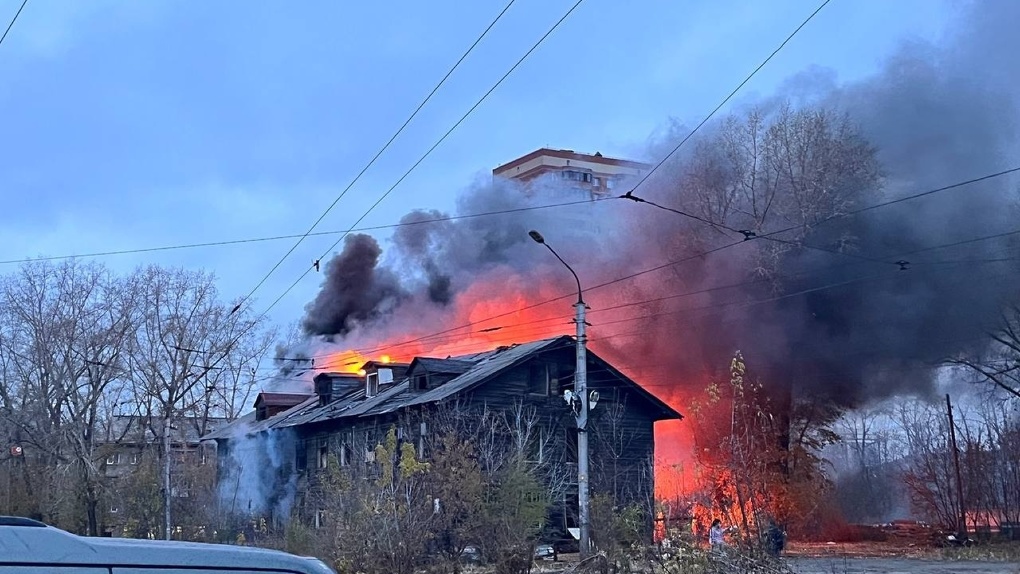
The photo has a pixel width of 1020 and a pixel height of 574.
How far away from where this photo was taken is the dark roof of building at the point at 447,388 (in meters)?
32.7

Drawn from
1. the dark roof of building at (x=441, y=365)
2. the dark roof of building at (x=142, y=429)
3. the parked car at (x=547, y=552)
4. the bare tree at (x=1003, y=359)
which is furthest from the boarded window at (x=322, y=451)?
the bare tree at (x=1003, y=359)

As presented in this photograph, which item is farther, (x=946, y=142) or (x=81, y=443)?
(x=81, y=443)

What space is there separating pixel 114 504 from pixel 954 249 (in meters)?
37.6

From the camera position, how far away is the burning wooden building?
31766mm

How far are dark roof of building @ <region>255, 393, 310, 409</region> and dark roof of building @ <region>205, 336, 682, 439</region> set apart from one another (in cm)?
571

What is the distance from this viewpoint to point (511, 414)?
109 ft

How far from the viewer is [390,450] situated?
2153 centimetres

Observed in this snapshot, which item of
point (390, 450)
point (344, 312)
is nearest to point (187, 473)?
point (344, 312)

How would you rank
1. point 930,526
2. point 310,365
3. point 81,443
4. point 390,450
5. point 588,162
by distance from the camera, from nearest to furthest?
1. point 390,450
2. point 930,526
3. point 81,443
4. point 310,365
5. point 588,162

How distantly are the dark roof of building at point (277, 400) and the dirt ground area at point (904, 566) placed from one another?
28557mm

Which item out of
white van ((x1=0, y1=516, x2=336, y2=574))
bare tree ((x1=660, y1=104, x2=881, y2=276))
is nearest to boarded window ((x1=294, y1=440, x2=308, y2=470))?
bare tree ((x1=660, y1=104, x2=881, y2=276))

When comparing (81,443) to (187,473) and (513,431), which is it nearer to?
(187,473)

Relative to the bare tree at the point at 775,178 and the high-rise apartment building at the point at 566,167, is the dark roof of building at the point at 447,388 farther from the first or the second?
the high-rise apartment building at the point at 566,167

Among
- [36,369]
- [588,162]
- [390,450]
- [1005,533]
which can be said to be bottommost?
[1005,533]
